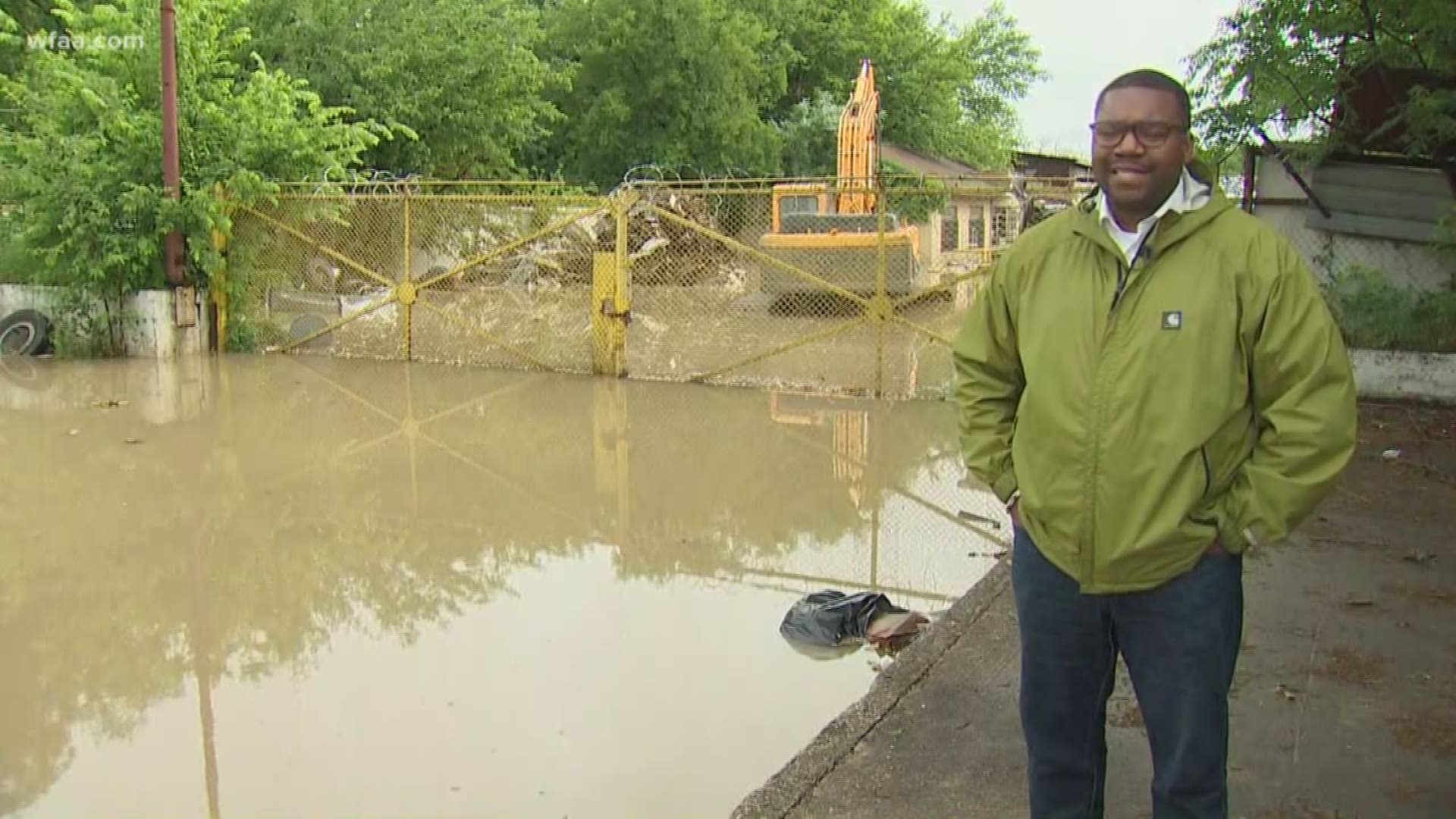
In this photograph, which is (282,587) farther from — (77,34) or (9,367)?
(77,34)

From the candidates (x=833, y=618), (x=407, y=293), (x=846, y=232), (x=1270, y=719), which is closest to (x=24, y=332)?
(x=407, y=293)

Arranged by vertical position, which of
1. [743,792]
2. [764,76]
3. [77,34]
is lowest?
[743,792]

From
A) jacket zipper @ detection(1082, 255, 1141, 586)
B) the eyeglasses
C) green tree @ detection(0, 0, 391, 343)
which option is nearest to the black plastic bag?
jacket zipper @ detection(1082, 255, 1141, 586)

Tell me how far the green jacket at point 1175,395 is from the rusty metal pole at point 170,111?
1377cm

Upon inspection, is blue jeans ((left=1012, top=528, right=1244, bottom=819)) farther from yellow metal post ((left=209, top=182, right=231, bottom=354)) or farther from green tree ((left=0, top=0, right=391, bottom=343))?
yellow metal post ((left=209, top=182, right=231, bottom=354))

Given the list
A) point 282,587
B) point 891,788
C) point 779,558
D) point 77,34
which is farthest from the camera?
point 77,34

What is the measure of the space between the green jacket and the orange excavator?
560 inches

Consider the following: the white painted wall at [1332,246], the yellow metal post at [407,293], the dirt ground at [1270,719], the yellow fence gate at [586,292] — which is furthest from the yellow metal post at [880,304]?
the dirt ground at [1270,719]

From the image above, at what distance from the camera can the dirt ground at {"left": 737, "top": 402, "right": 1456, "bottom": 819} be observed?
400cm

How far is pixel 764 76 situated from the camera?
36.3 m

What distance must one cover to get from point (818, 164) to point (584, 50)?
25.2ft

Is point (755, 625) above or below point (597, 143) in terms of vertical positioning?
below

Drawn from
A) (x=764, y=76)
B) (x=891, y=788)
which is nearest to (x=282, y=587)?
(x=891, y=788)

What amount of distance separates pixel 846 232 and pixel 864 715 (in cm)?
1603
